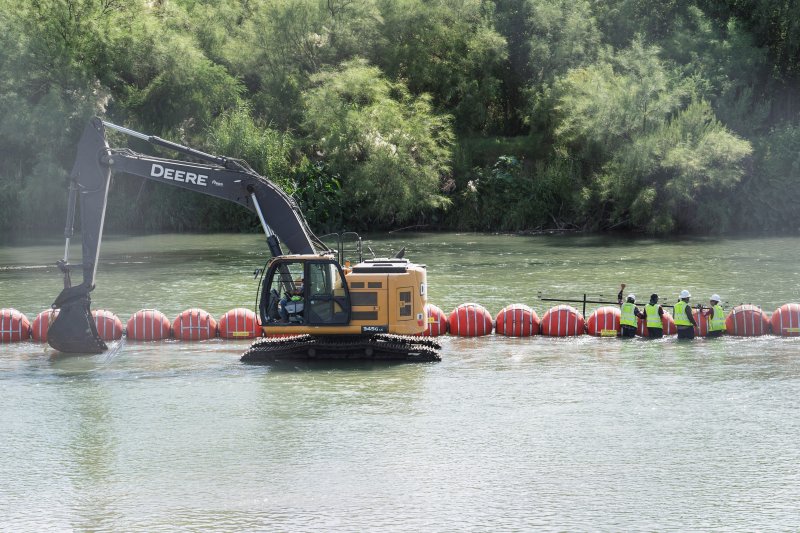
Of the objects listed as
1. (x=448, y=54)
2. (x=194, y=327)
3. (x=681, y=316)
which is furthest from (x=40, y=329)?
(x=448, y=54)

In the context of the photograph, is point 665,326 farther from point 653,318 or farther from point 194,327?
point 194,327

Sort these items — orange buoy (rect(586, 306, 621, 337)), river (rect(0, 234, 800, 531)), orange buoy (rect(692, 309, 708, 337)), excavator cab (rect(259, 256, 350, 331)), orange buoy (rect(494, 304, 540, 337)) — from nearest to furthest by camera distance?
1. river (rect(0, 234, 800, 531))
2. excavator cab (rect(259, 256, 350, 331))
3. orange buoy (rect(692, 309, 708, 337))
4. orange buoy (rect(586, 306, 621, 337))
5. orange buoy (rect(494, 304, 540, 337))

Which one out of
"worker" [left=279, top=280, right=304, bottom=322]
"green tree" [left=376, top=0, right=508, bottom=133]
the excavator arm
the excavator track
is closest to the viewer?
"worker" [left=279, top=280, right=304, bottom=322]

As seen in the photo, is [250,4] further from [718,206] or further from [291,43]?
[718,206]

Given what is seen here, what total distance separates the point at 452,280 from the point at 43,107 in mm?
39031

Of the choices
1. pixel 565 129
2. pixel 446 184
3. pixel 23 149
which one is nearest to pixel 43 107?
pixel 23 149

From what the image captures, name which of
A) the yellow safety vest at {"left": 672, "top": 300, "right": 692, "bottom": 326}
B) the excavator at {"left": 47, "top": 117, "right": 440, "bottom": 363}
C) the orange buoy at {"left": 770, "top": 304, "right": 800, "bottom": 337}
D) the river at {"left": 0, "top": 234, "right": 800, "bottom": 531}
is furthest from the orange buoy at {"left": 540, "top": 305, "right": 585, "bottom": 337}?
the orange buoy at {"left": 770, "top": 304, "right": 800, "bottom": 337}

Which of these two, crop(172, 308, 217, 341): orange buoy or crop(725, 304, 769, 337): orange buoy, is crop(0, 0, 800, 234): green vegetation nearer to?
crop(725, 304, 769, 337): orange buoy

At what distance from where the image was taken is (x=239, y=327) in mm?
34688

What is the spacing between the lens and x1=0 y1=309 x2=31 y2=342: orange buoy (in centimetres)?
3456

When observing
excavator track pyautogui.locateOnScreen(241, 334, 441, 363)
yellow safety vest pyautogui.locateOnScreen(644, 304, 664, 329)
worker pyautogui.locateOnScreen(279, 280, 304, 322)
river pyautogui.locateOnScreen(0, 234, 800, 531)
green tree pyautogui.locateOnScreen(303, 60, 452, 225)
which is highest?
green tree pyautogui.locateOnScreen(303, 60, 452, 225)

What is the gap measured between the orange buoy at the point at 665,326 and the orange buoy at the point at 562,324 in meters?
1.70

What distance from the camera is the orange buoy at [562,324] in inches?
1361

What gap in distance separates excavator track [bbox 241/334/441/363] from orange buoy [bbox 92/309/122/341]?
555 cm
